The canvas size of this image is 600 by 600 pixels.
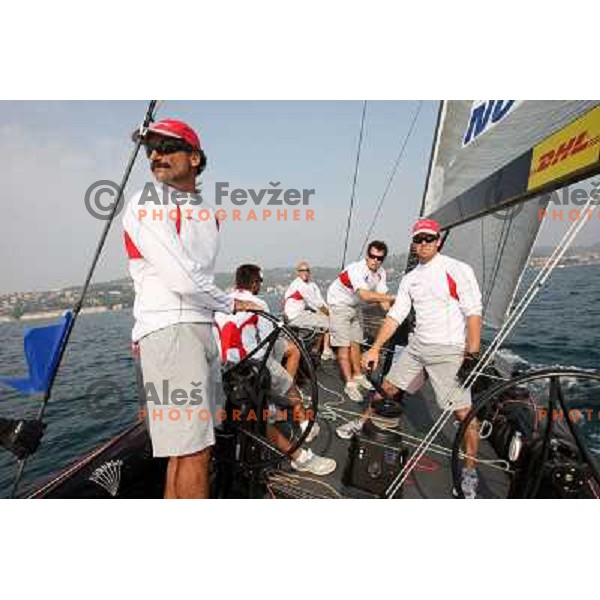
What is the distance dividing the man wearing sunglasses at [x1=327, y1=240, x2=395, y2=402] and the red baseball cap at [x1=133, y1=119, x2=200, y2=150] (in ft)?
8.46

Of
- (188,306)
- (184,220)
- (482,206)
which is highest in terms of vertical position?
(482,206)

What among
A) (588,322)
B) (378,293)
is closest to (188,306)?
(378,293)

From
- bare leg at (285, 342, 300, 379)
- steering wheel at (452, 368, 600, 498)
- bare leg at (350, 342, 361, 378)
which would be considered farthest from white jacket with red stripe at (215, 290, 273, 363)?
bare leg at (350, 342, 361, 378)

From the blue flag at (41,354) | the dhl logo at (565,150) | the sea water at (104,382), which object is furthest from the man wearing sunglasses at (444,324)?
the sea water at (104,382)

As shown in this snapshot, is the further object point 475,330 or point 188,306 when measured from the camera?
point 475,330

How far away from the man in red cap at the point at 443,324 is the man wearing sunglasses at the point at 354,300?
126cm

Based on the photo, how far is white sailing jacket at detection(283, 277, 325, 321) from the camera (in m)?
5.46

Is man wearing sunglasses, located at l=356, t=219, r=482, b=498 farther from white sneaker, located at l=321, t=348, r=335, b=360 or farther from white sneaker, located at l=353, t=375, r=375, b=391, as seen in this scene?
white sneaker, located at l=321, t=348, r=335, b=360

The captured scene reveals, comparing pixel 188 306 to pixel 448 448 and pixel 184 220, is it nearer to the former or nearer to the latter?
pixel 184 220

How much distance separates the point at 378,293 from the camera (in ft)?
12.8

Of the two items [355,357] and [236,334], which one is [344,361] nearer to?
[355,357]

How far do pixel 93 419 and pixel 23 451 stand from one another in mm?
7006

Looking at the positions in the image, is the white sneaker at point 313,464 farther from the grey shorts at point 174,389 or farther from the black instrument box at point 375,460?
the grey shorts at point 174,389

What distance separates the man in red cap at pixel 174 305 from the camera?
1354 millimetres
